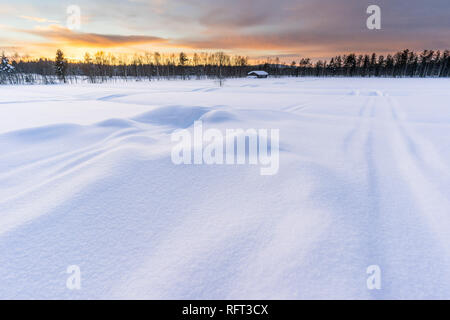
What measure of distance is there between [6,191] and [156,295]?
2.57 metres

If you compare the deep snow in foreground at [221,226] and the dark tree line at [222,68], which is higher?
the dark tree line at [222,68]

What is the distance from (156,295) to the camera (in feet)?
4.73

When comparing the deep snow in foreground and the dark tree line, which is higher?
the dark tree line

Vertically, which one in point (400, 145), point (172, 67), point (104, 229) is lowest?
point (104, 229)

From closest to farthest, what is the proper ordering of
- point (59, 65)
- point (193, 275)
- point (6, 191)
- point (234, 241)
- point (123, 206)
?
1. point (193, 275)
2. point (234, 241)
3. point (123, 206)
4. point (6, 191)
5. point (59, 65)

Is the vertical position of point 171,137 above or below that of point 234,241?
above

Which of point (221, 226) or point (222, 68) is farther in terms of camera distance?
point (222, 68)

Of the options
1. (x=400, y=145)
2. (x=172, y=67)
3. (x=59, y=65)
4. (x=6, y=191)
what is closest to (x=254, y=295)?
(x=6, y=191)

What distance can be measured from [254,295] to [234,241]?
0.47m

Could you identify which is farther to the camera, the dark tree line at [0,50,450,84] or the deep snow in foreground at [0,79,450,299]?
the dark tree line at [0,50,450,84]

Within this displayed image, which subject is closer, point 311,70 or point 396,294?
point 396,294

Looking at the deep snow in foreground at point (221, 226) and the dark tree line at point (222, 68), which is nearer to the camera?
the deep snow in foreground at point (221, 226)

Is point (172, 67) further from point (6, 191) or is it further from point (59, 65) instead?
point (6, 191)
